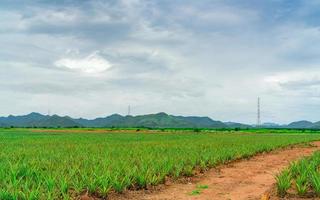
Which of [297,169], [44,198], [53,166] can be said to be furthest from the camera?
[53,166]

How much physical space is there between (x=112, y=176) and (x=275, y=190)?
4938 millimetres

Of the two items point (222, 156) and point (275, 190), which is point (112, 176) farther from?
point (222, 156)

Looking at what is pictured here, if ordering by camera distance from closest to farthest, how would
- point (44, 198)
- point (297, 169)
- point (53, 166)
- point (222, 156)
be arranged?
point (44, 198) < point (297, 169) < point (53, 166) < point (222, 156)

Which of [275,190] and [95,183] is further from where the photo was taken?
[275,190]

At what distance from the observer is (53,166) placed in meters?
15.2

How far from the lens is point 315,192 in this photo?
11000 millimetres

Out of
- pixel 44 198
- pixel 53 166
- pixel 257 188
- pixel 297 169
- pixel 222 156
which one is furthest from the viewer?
pixel 222 156

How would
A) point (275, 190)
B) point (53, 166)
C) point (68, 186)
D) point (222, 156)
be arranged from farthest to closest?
point (222, 156)
point (53, 166)
point (275, 190)
point (68, 186)

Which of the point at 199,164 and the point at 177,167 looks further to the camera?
the point at 199,164

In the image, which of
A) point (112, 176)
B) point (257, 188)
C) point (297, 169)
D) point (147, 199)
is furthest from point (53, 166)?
point (297, 169)

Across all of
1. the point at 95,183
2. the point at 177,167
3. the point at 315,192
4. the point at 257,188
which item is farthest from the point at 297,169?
the point at 95,183

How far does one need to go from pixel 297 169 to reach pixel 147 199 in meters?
6.20

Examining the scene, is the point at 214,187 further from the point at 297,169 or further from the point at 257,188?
the point at 297,169

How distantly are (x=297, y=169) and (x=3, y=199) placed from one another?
990 cm
